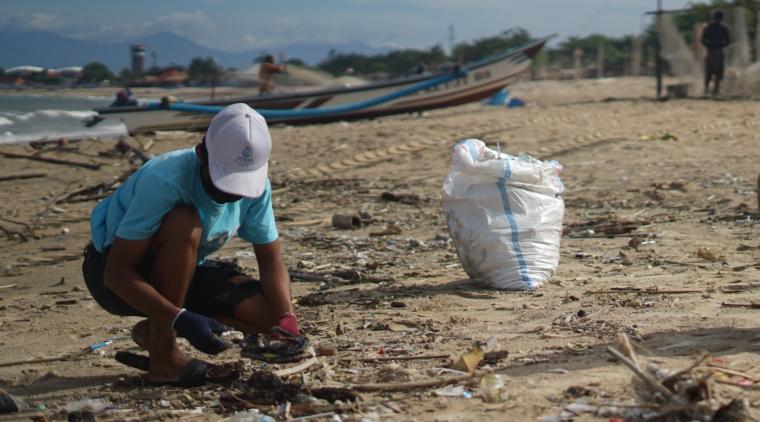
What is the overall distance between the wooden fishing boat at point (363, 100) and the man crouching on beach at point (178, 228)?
9209 mm

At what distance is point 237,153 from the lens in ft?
11.0

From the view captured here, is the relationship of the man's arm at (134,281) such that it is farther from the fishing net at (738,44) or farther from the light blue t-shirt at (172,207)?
the fishing net at (738,44)

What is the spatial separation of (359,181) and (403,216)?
1838 millimetres

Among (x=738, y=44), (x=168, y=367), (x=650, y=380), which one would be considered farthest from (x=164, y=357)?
(x=738, y=44)

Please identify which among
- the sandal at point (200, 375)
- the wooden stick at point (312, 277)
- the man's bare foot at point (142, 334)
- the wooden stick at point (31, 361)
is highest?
the man's bare foot at point (142, 334)

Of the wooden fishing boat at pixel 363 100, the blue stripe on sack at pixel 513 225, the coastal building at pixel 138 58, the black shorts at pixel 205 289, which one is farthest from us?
the coastal building at pixel 138 58

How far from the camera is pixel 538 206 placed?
4.98m

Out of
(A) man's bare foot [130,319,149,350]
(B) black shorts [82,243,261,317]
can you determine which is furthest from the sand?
(B) black shorts [82,243,261,317]

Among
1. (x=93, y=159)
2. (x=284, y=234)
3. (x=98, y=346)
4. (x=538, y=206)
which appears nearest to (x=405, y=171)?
(x=284, y=234)

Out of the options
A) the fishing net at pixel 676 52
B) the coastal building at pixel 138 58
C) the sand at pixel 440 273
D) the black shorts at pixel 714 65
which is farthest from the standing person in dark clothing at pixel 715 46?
the coastal building at pixel 138 58

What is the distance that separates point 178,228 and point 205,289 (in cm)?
49

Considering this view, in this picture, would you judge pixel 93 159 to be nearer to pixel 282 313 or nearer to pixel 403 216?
pixel 403 216

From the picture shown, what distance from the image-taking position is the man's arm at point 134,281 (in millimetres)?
3381

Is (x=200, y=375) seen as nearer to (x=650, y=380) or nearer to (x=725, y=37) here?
(x=650, y=380)
